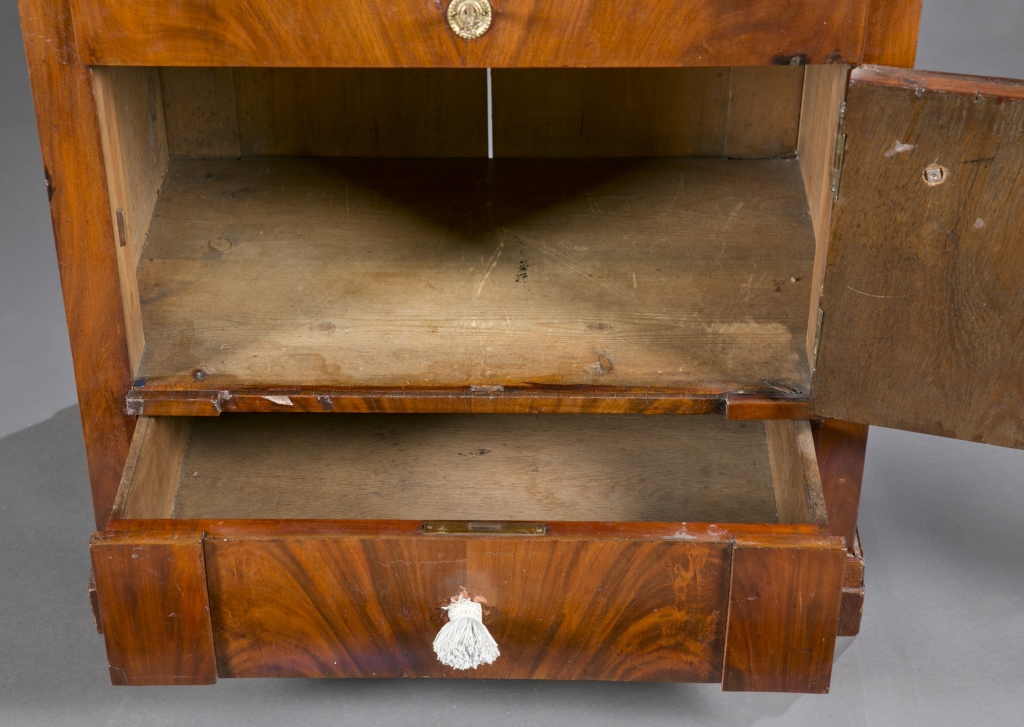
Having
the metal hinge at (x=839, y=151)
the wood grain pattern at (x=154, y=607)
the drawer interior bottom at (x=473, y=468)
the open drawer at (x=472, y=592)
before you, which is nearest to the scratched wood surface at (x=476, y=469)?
the drawer interior bottom at (x=473, y=468)

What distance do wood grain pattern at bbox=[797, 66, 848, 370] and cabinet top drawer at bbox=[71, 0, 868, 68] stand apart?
10cm

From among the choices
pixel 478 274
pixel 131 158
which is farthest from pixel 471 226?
pixel 131 158

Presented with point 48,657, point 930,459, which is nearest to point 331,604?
point 48,657

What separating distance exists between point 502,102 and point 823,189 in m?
0.43

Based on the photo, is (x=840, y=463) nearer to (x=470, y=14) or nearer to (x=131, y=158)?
(x=470, y=14)

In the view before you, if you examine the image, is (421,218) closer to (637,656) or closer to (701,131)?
(701,131)

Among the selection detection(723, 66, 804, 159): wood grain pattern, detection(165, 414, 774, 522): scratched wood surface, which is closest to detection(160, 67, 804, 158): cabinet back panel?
detection(723, 66, 804, 159): wood grain pattern

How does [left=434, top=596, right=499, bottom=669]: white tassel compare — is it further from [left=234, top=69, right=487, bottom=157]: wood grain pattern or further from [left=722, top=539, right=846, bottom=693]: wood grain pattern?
[left=234, top=69, right=487, bottom=157]: wood grain pattern

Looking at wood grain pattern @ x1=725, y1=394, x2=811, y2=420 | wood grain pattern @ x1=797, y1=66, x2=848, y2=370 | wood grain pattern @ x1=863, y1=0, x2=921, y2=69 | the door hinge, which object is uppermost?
wood grain pattern @ x1=863, y1=0, x2=921, y2=69

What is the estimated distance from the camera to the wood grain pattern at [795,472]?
1.22m

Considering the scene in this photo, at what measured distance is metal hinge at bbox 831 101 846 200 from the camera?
1121 millimetres

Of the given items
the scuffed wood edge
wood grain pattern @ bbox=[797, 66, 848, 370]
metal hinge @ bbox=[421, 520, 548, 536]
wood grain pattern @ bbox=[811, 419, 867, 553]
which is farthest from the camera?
wood grain pattern @ bbox=[811, 419, 867, 553]

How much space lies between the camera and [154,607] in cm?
118

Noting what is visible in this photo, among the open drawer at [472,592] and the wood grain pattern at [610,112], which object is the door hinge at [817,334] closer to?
the open drawer at [472,592]
